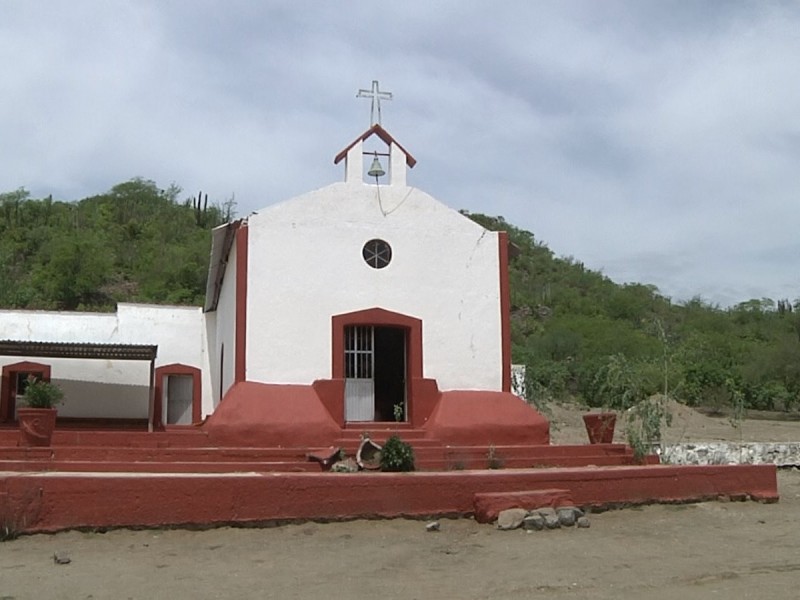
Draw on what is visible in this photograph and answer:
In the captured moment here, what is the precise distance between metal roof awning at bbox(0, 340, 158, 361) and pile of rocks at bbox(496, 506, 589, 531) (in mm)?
8705

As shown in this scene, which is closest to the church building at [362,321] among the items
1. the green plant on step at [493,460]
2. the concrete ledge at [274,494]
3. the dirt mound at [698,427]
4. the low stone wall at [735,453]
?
the green plant on step at [493,460]

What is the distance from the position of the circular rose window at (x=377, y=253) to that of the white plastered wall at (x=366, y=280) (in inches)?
3.9

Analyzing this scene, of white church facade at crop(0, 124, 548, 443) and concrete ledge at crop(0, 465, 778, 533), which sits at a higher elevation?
white church facade at crop(0, 124, 548, 443)

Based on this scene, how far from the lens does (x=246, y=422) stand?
513 inches

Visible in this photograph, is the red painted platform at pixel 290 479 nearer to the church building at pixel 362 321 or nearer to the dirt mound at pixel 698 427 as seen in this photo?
the church building at pixel 362 321

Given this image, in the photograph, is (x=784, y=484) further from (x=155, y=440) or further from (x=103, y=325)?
(x=103, y=325)

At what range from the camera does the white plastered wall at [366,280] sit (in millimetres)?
14195

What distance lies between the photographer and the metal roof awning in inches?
642

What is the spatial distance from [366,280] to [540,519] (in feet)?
19.3

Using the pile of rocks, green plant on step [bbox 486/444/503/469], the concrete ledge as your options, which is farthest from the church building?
the pile of rocks

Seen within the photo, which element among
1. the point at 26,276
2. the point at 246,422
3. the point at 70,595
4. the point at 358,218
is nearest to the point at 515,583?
the point at 70,595

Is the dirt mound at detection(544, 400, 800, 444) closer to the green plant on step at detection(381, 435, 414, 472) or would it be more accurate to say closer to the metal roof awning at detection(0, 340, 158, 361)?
the metal roof awning at detection(0, 340, 158, 361)

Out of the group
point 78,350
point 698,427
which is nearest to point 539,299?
point 698,427

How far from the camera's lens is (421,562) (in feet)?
28.1
